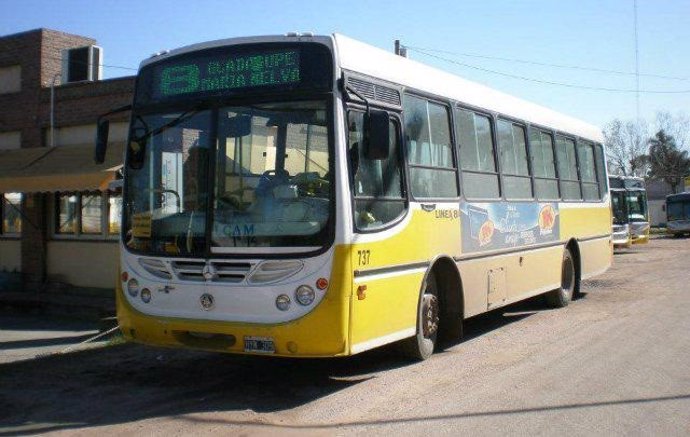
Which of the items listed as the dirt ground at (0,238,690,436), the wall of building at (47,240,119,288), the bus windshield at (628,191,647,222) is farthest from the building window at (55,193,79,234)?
the bus windshield at (628,191,647,222)

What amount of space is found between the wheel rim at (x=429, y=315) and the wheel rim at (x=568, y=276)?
5.27 metres

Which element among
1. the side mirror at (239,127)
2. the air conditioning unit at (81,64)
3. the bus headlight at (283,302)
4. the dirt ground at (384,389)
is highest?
the air conditioning unit at (81,64)

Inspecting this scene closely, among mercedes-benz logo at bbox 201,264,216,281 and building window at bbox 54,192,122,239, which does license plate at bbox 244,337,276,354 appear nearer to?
mercedes-benz logo at bbox 201,264,216,281

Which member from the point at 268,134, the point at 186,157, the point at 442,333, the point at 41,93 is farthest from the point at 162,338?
the point at 41,93

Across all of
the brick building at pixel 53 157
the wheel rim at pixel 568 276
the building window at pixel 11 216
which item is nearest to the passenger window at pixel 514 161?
the wheel rim at pixel 568 276

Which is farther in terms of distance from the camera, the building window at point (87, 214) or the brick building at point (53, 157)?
the building window at point (87, 214)

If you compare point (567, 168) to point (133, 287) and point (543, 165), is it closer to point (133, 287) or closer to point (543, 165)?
point (543, 165)

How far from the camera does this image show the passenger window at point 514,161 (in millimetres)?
10398

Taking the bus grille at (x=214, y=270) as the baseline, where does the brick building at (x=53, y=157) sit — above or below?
above

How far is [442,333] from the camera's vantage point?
891 centimetres

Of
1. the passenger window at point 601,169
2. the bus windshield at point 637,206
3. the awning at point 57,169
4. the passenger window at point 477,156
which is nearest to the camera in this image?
the passenger window at point 477,156

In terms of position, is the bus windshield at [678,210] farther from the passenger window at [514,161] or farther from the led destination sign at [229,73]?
the led destination sign at [229,73]

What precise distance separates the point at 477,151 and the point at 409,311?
9.47 feet

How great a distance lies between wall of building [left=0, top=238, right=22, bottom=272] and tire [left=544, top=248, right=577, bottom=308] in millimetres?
12824
